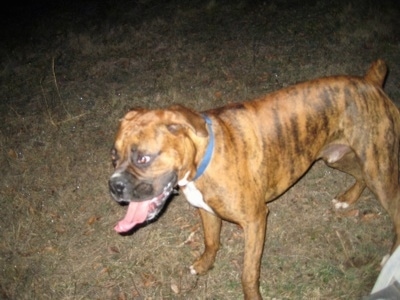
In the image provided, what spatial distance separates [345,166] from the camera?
408 cm

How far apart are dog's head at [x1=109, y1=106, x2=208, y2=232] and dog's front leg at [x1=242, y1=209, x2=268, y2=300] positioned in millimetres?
728

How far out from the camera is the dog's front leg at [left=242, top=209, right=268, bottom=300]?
316cm

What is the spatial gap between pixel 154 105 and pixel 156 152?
353 centimetres

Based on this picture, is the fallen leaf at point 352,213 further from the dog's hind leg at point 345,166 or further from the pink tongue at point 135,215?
the pink tongue at point 135,215

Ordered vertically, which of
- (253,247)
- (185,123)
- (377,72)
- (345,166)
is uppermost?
(377,72)

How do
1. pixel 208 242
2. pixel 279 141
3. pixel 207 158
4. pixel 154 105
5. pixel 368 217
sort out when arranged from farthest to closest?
pixel 154 105, pixel 368 217, pixel 208 242, pixel 279 141, pixel 207 158

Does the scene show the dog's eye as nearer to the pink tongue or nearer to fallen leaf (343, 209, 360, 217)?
the pink tongue

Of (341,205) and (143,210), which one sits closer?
(143,210)

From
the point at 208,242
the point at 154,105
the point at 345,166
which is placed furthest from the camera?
the point at 154,105

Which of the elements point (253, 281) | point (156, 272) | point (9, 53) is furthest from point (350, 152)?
point (9, 53)

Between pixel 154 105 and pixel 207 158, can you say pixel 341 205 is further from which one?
pixel 154 105

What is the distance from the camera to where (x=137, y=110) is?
3.08 metres

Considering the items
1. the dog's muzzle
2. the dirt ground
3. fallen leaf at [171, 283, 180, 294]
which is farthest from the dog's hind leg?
fallen leaf at [171, 283, 180, 294]

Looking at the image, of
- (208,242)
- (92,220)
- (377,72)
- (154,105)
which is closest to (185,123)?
(208,242)
